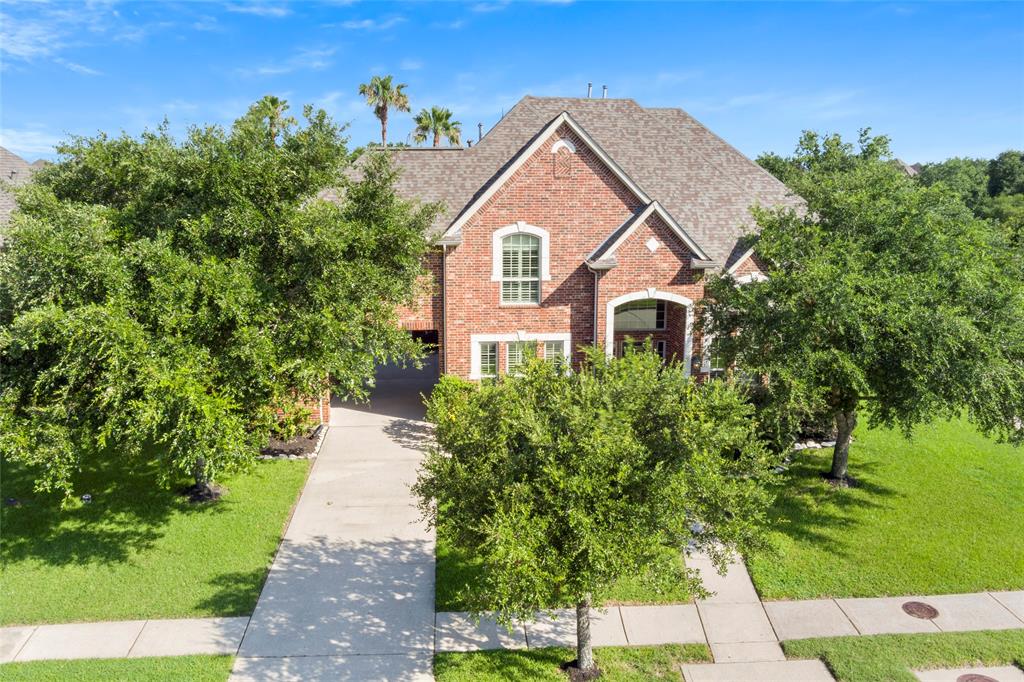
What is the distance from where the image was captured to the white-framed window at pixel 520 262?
20484mm

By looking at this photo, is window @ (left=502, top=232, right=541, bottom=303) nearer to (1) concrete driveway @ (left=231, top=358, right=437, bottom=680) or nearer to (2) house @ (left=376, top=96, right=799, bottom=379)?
(2) house @ (left=376, top=96, right=799, bottom=379)

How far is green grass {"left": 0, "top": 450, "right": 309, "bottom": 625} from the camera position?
11.4 metres

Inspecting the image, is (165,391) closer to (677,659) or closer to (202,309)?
(202,309)

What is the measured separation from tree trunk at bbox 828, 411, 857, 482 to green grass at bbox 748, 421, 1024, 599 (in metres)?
0.44

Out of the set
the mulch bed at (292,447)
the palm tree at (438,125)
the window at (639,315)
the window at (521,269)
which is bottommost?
the mulch bed at (292,447)

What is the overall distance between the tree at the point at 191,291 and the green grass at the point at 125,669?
277cm

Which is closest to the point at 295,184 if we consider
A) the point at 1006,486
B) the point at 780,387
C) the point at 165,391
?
the point at 165,391

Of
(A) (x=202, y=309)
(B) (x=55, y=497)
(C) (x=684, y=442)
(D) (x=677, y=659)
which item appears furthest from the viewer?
(B) (x=55, y=497)

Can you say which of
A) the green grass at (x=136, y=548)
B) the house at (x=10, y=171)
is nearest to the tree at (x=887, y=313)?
the green grass at (x=136, y=548)

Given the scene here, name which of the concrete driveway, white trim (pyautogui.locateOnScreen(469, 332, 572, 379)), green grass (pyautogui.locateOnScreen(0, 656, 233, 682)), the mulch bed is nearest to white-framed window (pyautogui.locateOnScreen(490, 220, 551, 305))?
white trim (pyautogui.locateOnScreen(469, 332, 572, 379))

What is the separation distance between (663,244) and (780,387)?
338 inches

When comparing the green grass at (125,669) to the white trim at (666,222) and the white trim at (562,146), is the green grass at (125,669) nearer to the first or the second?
the white trim at (666,222)

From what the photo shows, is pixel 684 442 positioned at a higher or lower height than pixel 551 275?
lower

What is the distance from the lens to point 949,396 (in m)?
12.6
